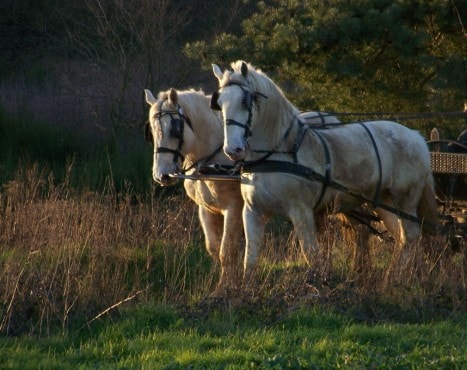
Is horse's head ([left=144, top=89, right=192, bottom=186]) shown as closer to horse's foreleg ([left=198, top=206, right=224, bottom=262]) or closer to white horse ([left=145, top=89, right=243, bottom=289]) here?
white horse ([left=145, top=89, right=243, bottom=289])

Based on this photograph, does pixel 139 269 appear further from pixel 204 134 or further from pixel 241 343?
pixel 241 343

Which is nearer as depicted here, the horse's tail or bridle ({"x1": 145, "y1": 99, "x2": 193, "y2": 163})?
bridle ({"x1": 145, "y1": 99, "x2": 193, "y2": 163})

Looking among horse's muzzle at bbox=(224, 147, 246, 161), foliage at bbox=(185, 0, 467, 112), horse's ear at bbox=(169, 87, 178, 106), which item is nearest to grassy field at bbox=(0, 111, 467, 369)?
horse's muzzle at bbox=(224, 147, 246, 161)

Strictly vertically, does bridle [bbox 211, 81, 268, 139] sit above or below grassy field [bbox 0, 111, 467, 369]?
above

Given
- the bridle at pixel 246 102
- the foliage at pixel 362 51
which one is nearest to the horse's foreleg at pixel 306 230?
the bridle at pixel 246 102

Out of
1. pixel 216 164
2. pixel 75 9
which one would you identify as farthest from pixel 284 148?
pixel 75 9

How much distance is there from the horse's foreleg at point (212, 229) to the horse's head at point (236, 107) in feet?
5.04

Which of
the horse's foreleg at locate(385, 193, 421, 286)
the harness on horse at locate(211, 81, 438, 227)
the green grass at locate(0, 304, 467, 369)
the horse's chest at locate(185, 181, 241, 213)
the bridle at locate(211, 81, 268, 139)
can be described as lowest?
the green grass at locate(0, 304, 467, 369)

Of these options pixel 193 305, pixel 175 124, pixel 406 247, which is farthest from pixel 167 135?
pixel 406 247

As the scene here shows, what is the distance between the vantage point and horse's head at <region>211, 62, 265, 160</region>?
26.1 ft

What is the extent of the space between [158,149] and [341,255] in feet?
6.46

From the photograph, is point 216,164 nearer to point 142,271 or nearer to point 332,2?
point 142,271

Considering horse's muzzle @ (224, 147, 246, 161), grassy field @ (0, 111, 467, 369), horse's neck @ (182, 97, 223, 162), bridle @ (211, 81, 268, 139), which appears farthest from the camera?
horse's neck @ (182, 97, 223, 162)

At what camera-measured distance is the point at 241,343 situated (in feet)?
22.2
